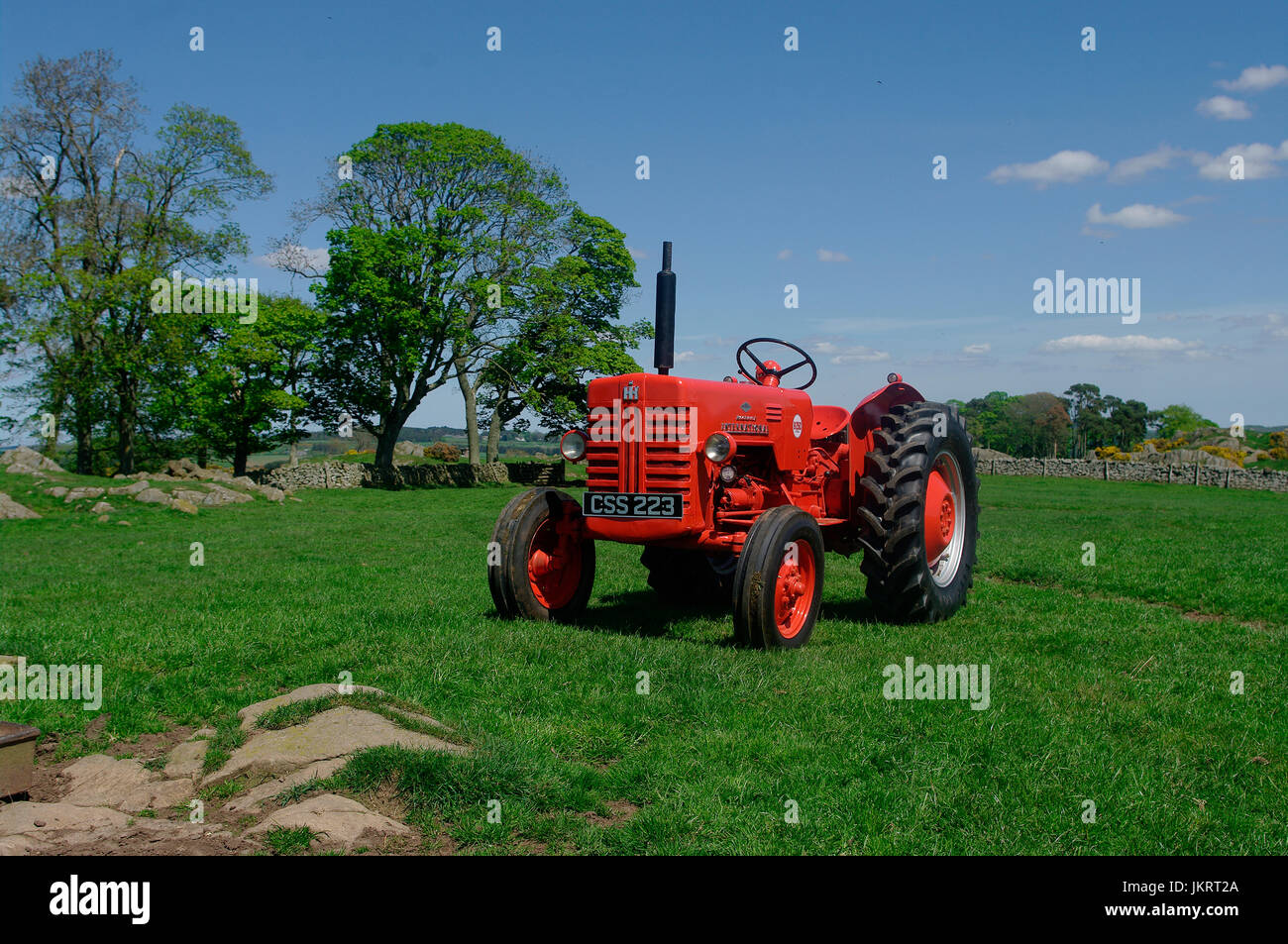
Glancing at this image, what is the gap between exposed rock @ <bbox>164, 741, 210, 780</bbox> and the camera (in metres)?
5.00

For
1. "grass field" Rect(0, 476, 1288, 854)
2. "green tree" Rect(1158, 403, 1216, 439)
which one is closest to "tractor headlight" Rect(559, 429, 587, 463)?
"grass field" Rect(0, 476, 1288, 854)

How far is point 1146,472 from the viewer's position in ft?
164

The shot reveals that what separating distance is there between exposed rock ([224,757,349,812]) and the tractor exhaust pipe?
3.92 m

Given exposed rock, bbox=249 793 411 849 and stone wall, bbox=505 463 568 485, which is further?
stone wall, bbox=505 463 568 485

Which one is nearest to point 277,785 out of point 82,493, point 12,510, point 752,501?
point 752,501

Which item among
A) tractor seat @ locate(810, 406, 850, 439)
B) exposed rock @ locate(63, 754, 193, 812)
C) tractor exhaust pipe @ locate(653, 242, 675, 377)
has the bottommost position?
exposed rock @ locate(63, 754, 193, 812)

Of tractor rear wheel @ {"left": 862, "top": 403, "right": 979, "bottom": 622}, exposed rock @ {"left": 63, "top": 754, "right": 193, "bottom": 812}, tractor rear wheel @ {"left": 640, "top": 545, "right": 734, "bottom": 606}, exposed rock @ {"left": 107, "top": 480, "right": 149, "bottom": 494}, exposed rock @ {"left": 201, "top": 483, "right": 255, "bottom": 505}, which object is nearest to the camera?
exposed rock @ {"left": 63, "top": 754, "right": 193, "bottom": 812}

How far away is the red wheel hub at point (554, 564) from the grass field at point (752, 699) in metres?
0.45

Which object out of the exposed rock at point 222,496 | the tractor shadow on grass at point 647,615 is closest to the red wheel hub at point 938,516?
the tractor shadow on grass at point 647,615

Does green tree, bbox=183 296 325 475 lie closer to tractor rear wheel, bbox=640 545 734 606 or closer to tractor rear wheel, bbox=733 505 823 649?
tractor rear wheel, bbox=640 545 734 606

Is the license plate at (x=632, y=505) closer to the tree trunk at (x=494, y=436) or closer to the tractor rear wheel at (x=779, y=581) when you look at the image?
the tractor rear wheel at (x=779, y=581)

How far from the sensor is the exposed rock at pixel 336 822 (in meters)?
3.96

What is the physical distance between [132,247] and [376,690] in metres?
33.6
